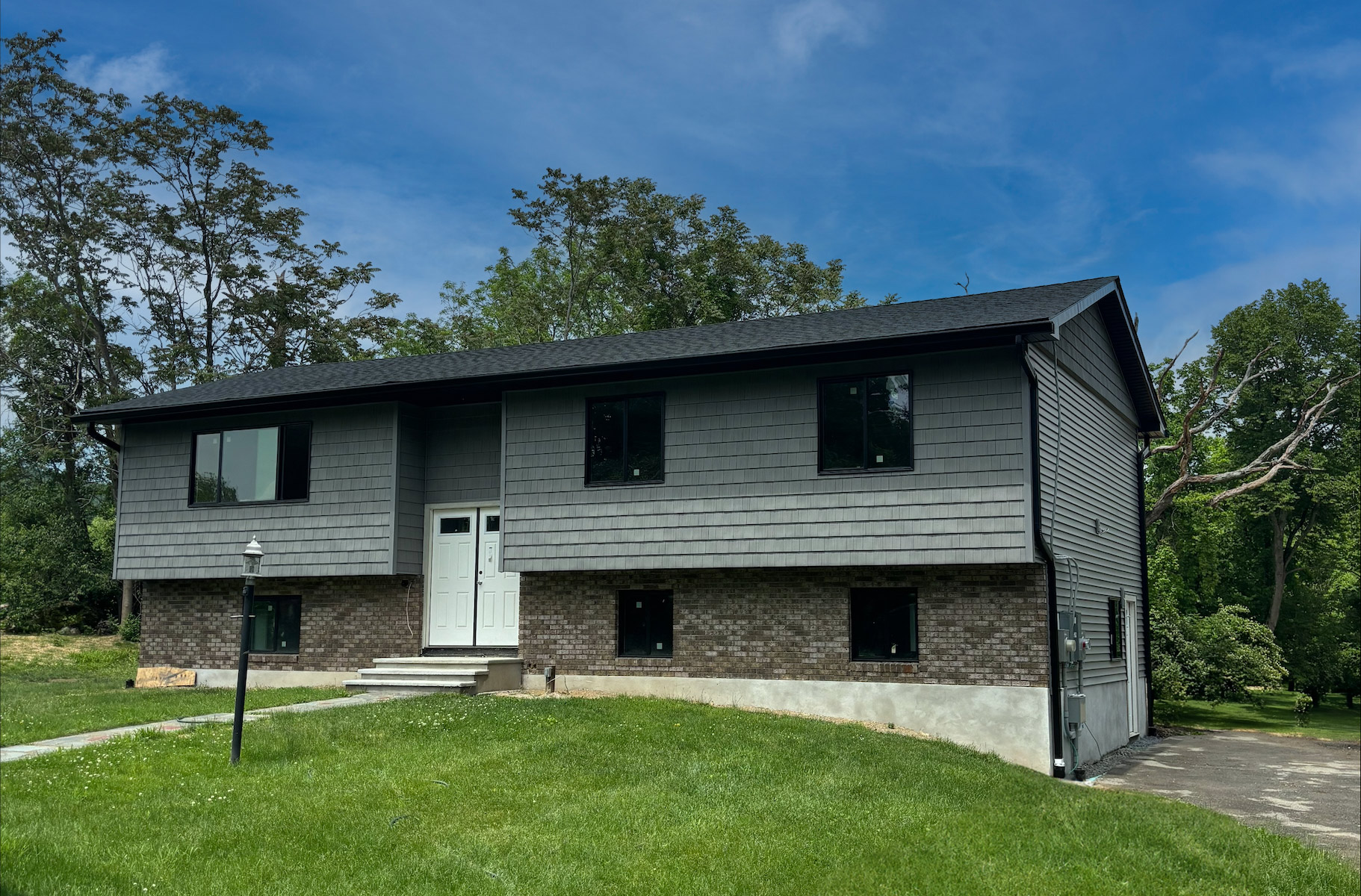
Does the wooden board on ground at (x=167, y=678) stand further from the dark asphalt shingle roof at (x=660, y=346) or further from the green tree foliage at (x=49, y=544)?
the green tree foliage at (x=49, y=544)

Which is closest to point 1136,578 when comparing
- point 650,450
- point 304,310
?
point 650,450

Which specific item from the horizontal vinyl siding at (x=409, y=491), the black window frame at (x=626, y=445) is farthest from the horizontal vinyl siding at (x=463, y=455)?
the black window frame at (x=626, y=445)

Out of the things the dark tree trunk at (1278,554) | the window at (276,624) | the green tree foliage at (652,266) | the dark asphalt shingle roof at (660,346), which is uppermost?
the green tree foliage at (652,266)

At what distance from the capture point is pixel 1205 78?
16250mm

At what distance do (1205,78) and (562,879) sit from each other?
14.8m

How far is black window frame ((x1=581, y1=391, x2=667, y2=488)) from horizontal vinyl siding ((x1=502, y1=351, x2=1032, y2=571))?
65 mm

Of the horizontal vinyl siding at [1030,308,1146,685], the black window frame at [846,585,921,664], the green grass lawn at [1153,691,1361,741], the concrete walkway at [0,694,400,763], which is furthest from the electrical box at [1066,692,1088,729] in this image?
the green grass lawn at [1153,691,1361,741]

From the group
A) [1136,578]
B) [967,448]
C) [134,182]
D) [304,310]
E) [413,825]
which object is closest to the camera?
[413,825]

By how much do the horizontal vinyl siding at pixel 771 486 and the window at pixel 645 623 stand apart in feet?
2.64

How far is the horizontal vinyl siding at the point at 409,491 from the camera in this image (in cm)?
1712

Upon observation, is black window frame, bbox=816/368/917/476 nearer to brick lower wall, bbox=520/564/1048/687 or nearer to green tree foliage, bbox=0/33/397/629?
brick lower wall, bbox=520/564/1048/687

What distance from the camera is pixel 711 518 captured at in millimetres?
14922

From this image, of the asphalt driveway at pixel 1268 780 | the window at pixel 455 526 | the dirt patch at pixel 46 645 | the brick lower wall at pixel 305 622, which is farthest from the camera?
the dirt patch at pixel 46 645

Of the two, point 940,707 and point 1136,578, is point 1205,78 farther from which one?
point 940,707
